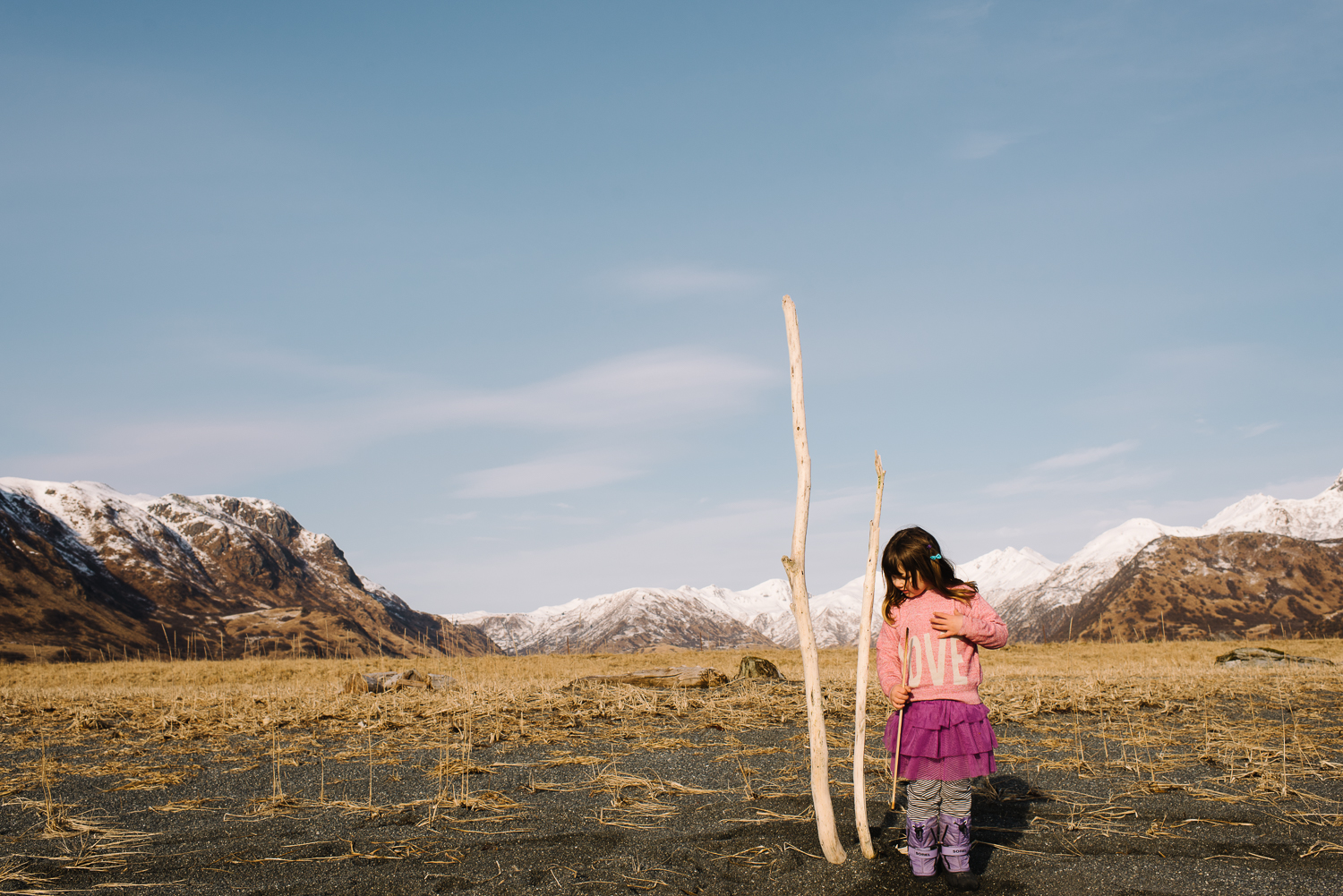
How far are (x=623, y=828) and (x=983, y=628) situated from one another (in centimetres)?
292

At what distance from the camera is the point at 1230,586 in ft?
433

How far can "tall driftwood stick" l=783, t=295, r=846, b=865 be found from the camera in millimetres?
4902

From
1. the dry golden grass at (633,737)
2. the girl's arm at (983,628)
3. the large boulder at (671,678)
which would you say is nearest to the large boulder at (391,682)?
the dry golden grass at (633,737)

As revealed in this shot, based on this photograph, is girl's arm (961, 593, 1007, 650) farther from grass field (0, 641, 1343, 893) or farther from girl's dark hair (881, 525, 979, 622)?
grass field (0, 641, 1343, 893)

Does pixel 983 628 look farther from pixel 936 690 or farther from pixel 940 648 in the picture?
pixel 936 690

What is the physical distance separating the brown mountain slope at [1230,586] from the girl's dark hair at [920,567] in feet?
409

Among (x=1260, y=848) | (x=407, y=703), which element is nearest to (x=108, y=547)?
(x=407, y=703)

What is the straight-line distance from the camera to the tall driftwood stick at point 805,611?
193 inches

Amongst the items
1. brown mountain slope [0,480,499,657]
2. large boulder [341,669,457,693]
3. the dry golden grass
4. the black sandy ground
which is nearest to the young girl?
the black sandy ground

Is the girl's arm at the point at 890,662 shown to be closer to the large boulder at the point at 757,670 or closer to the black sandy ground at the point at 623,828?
the black sandy ground at the point at 623,828

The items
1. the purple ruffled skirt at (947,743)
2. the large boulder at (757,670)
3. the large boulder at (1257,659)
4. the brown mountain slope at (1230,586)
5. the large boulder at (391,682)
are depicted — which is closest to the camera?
the purple ruffled skirt at (947,743)

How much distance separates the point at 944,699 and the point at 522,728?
23.1 ft

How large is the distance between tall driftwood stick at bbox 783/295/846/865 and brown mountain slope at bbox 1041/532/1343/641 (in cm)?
12495

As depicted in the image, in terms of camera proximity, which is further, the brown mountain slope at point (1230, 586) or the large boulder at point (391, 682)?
the brown mountain slope at point (1230, 586)
